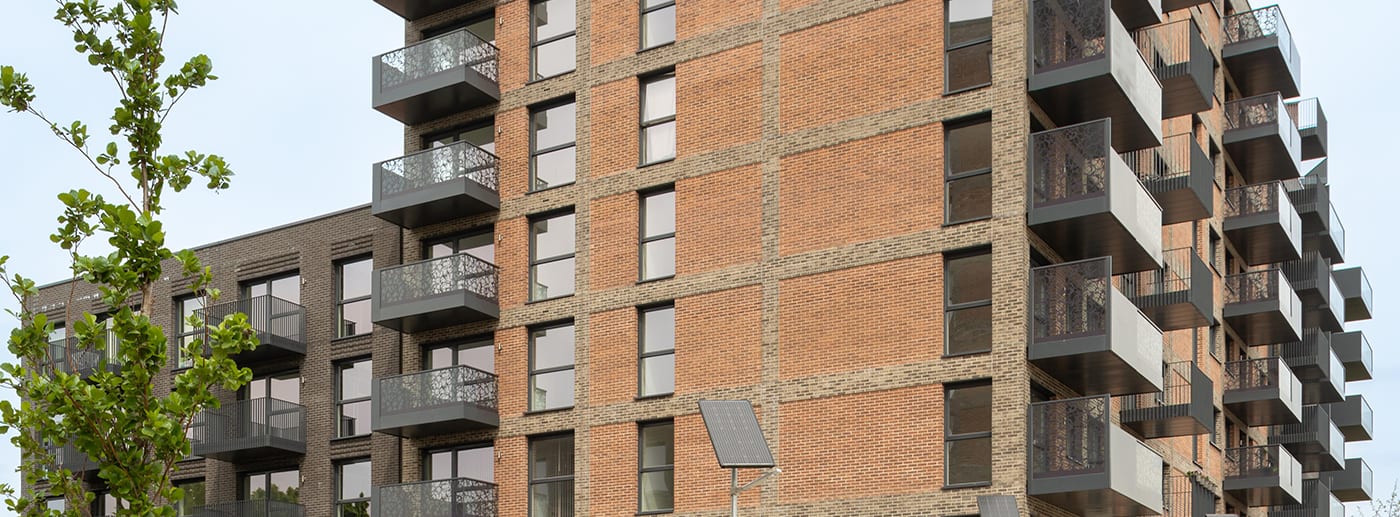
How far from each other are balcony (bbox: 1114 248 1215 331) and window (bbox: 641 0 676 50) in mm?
10428

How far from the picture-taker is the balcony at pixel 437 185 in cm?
3394

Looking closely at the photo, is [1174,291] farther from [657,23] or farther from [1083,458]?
[657,23]

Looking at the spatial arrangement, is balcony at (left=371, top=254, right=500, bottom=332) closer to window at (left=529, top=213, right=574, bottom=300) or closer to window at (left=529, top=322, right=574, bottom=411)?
window at (left=529, top=213, right=574, bottom=300)

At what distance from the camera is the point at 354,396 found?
37.7 meters

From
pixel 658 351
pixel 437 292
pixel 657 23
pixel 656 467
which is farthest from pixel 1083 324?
pixel 437 292

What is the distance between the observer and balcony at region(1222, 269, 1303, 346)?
4175cm

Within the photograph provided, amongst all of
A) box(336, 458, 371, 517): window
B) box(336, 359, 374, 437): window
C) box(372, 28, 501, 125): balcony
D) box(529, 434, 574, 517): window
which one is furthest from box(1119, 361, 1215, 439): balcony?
box(336, 359, 374, 437): window

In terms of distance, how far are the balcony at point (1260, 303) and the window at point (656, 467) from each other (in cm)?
1842

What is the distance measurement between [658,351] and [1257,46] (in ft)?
68.1

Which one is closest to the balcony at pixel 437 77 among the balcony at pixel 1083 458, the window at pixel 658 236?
the window at pixel 658 236

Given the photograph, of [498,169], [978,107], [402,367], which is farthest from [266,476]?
[978,107]

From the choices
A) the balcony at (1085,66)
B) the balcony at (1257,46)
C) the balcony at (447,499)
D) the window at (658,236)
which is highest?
the balcony at (1257,46)

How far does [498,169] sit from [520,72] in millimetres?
2198

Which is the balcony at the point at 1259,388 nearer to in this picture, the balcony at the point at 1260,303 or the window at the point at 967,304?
the balcony at the point at 1260,303
